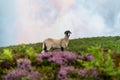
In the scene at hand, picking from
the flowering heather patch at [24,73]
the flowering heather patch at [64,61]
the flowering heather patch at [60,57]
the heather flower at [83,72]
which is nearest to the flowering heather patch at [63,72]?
the flowering heather patch at [64,61]

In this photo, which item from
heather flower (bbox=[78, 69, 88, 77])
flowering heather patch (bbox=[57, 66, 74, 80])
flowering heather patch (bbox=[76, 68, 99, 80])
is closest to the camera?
flowering heather patch (bbox=[76, 68, 99, 80])

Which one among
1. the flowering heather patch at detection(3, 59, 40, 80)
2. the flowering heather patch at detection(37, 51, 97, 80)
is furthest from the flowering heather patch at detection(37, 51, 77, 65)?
the flowering heather patch at detection(3, 59, 40, 80)

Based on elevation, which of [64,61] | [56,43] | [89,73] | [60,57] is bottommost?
[89,73]

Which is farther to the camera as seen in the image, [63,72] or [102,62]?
[63,72]

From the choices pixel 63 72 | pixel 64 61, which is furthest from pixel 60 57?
pixel 63 72

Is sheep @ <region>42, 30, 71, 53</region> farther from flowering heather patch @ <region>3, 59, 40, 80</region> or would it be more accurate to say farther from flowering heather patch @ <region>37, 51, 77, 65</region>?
flowering heather patch @ <region>3, 59, 40, 80</region>

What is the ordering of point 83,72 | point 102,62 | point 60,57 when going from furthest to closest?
point 60,57 < point 83,72 < point 102,62

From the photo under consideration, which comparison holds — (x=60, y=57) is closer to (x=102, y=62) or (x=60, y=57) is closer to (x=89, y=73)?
(x=89, y=73)

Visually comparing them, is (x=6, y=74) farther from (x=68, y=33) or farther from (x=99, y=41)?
(x=99, y=41)

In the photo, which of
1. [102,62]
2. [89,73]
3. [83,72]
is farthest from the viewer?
[83,72]

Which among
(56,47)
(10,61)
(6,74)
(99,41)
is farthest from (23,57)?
(99,41)

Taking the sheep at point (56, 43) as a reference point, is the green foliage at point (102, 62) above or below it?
below

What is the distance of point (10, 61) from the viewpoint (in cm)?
1546

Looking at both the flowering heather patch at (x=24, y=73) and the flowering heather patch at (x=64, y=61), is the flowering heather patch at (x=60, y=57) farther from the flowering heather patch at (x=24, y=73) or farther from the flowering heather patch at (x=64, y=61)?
the flowering heather patch at (x=24, y=73)
